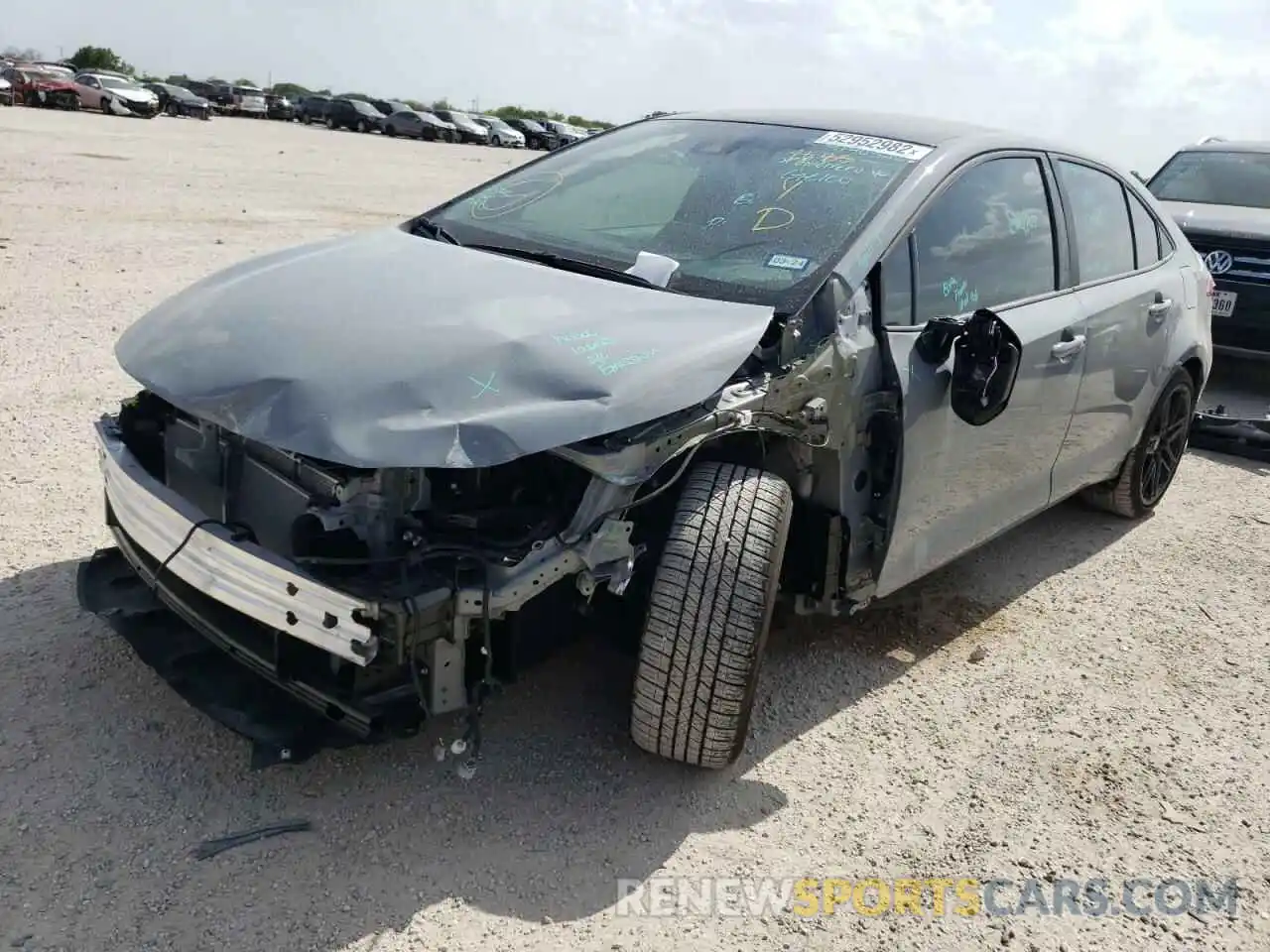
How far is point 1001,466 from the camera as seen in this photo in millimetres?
3924

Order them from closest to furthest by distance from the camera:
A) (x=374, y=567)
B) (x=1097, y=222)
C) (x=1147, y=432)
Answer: (x=374, y=567) < (x=1097, y=222) < (x=1147, y=432)

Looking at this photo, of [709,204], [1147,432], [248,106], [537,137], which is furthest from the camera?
[537,137]

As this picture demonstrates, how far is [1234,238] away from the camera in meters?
7.25

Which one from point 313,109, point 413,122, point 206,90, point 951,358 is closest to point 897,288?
point 951,358

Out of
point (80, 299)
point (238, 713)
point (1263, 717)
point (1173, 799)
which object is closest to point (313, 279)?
point (238, 713)

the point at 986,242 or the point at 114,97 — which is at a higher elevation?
the point at 114,97

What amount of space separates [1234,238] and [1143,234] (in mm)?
2794

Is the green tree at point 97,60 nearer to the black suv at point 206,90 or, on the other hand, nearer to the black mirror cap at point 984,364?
the black suv at point 206,90

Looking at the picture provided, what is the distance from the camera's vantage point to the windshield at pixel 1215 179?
8.16m

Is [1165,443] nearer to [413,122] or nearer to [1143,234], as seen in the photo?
[1143,234]

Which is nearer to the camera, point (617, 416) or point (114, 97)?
point (617, 416)

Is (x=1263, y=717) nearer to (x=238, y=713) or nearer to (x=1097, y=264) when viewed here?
(x=1097, y=264)

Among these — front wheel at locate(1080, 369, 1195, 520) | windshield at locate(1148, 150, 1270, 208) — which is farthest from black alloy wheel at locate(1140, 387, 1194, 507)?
windshield at locate(1148, 150, 1270, 208)

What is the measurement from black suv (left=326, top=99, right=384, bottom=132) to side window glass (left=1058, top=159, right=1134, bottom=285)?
4481 centimetres
